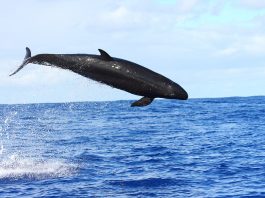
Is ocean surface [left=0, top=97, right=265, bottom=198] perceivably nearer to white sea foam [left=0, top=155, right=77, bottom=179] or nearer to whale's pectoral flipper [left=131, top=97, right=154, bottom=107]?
white sea foam [left=0, top=155, right=77, bottom=179]

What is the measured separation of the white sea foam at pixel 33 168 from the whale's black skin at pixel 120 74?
10249 millimetres

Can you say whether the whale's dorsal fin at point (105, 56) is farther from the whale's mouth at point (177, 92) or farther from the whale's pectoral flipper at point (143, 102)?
the whale's mouth at point (177, 92)

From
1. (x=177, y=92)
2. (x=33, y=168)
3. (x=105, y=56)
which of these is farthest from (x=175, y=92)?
(x=33, y=168)

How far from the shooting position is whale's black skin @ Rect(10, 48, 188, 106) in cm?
1338

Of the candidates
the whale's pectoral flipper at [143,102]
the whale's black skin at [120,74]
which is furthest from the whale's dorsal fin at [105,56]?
the whale's pectoral flipper at [143,102]

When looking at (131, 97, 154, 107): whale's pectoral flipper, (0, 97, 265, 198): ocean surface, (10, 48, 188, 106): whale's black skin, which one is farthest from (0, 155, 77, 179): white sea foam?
(131, 97, 154, 107): whale's pectoral flipper

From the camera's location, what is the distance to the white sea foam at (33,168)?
77.5 feet

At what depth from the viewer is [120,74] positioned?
13.4 m

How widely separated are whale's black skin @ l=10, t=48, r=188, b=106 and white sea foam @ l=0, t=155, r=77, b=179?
1025 cm

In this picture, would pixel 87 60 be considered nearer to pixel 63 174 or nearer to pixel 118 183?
pixel 118 183

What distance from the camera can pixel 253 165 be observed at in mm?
25750

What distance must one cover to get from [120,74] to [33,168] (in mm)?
13710

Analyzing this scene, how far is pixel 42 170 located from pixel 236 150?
11.6m

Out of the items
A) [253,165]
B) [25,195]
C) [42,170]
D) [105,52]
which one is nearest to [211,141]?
[253,165]
